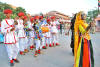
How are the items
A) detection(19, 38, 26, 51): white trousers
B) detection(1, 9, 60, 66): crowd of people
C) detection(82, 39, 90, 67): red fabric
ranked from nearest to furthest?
detection(82, 39, 90, 67): red fabric, detection(1, 9, 60, 66): crowd of people, detection(19, 38, 26, 51): white trousers

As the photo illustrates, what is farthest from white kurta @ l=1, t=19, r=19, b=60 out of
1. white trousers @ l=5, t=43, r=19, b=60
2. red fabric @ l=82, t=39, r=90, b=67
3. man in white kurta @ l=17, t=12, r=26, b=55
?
red fabric @ l=82, t=39, r=90, b=67

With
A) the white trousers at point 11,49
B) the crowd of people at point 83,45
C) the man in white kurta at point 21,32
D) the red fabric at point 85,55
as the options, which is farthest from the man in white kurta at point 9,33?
the red fabric at point 85,55

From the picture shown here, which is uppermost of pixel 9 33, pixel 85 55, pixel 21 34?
pixel 9 33

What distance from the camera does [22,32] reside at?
19.3 ft

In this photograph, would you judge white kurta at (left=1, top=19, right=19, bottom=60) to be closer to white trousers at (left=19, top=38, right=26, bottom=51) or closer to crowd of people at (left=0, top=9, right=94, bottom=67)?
crowd of people at (left=0, top=9, right=94, bottom=67)

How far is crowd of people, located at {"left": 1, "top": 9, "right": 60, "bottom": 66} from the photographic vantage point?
4.39 meters

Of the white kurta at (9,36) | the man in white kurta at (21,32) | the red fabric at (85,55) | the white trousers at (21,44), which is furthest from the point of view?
the white trousers at (21,44)

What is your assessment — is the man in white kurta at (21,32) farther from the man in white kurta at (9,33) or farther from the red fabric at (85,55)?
the red fabric at (85,55)

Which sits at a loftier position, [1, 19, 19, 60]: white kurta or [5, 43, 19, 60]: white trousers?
[1, 19, 19, 60]: white kurta

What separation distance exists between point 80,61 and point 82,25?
1.00 m

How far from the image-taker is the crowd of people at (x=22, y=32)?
173 inches

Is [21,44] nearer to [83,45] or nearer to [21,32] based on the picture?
[21,32]

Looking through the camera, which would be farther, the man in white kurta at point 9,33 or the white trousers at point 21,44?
the white trousers at point 21,44

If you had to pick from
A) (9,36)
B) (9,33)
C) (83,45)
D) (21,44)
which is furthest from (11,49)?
(83,45)
